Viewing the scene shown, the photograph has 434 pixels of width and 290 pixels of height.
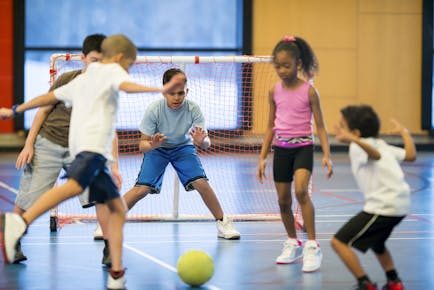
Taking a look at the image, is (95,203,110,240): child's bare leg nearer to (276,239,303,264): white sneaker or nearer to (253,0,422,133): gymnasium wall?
(276,239,303,264): white sneaker

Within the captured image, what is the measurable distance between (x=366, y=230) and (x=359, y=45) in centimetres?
1161

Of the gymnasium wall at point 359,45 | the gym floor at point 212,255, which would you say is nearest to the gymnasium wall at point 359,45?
the gymnasium wall at point 359,45

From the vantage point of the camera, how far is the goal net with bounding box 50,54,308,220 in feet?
24.7

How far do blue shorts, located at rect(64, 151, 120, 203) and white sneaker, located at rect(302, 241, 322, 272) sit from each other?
1.47m

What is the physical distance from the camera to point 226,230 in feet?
20.9

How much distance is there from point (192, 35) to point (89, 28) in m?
1.96

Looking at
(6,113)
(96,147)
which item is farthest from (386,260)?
(6,113)

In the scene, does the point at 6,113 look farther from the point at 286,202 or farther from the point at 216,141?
the point at 216,141

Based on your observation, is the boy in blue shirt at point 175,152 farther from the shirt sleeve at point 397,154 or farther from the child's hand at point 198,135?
the shirt sleeve at point 397,154

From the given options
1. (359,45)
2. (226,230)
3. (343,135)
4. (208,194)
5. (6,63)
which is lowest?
(226,230)

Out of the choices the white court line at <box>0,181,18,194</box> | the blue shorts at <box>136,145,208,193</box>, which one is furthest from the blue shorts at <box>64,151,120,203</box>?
the white court line at <box>0,181,18,194</box>

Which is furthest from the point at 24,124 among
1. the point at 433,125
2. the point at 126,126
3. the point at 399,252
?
the point at 399,252

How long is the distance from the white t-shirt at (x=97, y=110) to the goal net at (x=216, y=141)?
8.15 ft

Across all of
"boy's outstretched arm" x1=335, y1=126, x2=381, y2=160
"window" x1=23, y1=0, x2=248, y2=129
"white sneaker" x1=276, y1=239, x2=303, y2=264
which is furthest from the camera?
"window" x1=23, y1=0, x2=248, y2=129
